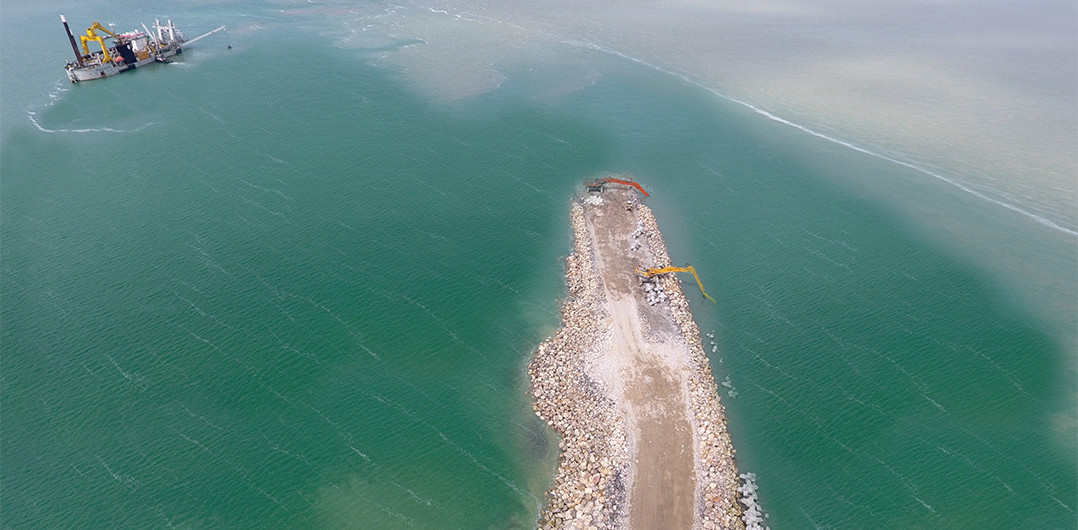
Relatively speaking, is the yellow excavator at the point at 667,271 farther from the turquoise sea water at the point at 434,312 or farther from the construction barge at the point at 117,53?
the construction barge at the point at 117,53

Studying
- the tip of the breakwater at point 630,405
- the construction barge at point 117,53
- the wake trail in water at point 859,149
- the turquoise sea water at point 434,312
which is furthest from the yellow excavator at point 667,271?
the construction barge at point 117,53

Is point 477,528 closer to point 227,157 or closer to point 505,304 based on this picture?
point 505,304

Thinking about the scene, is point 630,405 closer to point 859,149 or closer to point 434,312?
point 434,312

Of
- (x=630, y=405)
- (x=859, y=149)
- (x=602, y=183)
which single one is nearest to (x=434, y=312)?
(x=630, y=405)

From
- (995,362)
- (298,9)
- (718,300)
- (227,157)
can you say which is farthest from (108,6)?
(995,362)

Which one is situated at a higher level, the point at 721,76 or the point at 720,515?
the point at 721,76

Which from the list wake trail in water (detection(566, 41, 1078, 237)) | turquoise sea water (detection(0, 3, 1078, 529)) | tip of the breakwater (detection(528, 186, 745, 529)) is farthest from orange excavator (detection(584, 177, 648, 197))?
wake trail in water (detection(566, 41, 1078, 237))
